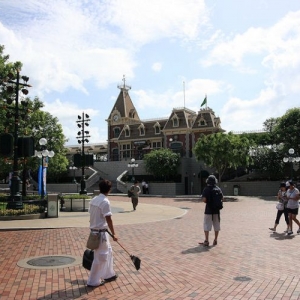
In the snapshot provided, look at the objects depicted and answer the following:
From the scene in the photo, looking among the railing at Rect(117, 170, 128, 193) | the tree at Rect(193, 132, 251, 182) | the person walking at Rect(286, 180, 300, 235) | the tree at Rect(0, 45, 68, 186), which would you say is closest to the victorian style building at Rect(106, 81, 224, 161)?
the railing at Rect(117, 170, 128, 193)

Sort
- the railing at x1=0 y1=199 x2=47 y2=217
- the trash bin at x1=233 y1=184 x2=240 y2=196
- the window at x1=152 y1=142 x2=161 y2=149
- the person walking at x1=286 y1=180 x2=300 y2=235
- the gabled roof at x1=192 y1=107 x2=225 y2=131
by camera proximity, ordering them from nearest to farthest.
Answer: the person walking at x1=286 y1=180 x2=300 y2=235, the railing at x1=0 y1=199 x2=47 y2=217, the trash bin at x1=233 y1=184 x2=240 y2=196, the gabled roof at x1=192 y1=107 x2=225 y2=131, the window at x1=152 y1=142 x2=161 y2=149

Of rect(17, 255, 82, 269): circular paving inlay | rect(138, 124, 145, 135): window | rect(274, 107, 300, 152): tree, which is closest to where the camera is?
rect(17, 255, 82, 269): circular paving inlay

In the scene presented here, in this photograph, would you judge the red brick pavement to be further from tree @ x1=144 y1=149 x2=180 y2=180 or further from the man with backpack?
tree @ x1=144 y1=149 x2=180 y2=180

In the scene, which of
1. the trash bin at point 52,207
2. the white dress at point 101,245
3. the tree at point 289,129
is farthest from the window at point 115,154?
the white dress at point 101,245

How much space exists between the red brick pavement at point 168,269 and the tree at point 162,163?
32.4 meters

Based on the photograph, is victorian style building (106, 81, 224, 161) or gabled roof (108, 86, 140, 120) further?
gabled roof (108, 86, 140, 120)

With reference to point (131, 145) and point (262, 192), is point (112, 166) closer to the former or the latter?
point (131, 145)

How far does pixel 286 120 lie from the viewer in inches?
1658

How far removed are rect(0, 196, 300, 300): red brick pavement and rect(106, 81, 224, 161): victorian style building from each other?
4143 cm

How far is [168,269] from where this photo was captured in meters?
7.35

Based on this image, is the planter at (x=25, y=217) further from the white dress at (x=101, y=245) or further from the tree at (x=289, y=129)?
the tree at (x=289, y=129)

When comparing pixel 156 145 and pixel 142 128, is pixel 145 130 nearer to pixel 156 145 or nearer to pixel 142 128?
pixel 142 128

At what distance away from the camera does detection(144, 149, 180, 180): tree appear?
4450cm

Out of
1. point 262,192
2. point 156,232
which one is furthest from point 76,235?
point 262,192
